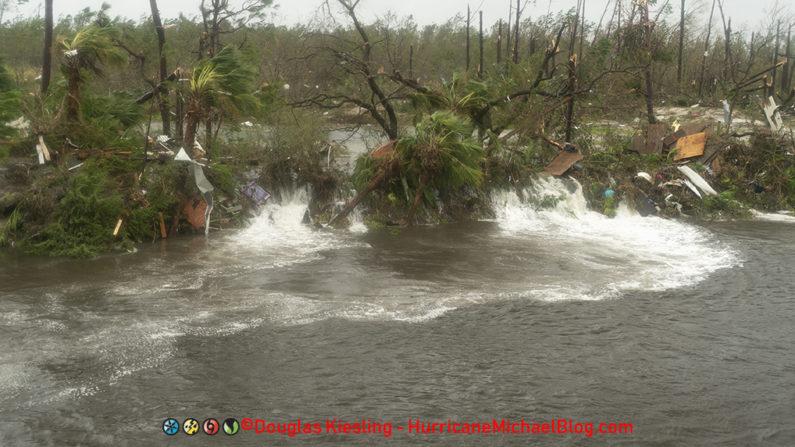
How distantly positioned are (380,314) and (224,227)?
5.72 m

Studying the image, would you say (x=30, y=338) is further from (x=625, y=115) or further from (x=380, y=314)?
(x=625, y=115)

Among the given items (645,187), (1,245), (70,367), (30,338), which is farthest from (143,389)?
(645,187)

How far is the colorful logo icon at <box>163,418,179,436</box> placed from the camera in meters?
4.81

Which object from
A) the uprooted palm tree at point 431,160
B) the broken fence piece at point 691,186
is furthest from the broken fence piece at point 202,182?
the broken fence piece at point 691,186

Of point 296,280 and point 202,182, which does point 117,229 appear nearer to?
point 202,182

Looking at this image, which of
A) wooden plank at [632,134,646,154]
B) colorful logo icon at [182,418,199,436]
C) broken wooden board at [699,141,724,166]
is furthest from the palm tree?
colorful logo icon at [182,418,199,436]

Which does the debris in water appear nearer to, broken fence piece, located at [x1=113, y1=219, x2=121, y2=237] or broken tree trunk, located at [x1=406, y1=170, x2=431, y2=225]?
broken tree trunk, located at [x1=406, y1=170, x2=431, y2=225]

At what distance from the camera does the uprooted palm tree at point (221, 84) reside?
1098 cm

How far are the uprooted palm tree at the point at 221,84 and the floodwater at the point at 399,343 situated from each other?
248 centimetres

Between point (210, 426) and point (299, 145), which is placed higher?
point (299, 145)

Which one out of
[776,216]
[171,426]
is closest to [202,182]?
[171,426]

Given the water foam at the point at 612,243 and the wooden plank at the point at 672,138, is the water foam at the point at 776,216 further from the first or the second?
the wooden plank at the point at 672,138

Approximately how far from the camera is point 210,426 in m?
4.93

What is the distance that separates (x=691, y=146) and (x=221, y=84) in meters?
11.7
